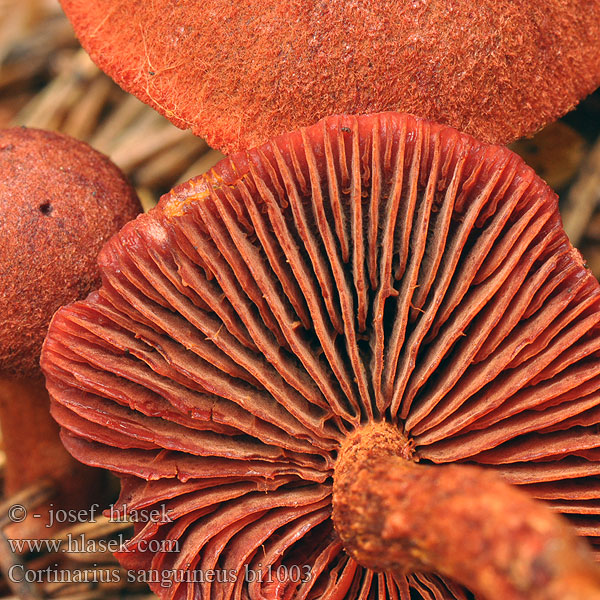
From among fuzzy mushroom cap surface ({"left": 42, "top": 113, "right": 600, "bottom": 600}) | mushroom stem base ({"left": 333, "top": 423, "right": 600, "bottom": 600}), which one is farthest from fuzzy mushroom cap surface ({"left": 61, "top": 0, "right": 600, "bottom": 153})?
mushroom stem base ({"left": 333, "top": 423, "right": 600, "bottom": 600})

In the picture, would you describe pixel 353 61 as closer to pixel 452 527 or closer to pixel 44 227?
pixel 44 227

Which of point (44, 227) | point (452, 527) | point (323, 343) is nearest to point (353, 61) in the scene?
point (323, 343)

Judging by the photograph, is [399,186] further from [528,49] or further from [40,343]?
[40,343]

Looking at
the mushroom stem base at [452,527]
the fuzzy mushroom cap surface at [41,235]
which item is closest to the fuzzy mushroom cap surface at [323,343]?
the mushroom stem base at [452,527]

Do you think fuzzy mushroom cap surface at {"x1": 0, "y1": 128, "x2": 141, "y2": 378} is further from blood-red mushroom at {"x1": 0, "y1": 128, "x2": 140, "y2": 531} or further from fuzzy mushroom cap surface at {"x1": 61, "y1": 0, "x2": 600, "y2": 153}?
fuzzy mushroom cap surface at {"x1": 61, "y1": 0, "x2": 600, "y2": 153}

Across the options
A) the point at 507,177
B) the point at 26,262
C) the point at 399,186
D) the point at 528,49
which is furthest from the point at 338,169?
the point at 26,262

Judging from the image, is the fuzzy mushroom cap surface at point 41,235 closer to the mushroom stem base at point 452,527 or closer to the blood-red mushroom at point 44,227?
the blood-red mushroom at point 44,227

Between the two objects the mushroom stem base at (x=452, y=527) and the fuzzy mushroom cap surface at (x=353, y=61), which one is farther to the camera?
the fuzzy mushroom cap surface at (x=353, y=61)

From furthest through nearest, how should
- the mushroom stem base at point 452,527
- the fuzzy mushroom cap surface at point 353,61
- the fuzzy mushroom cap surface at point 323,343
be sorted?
the fuzzy mushroom cap surface at point 353,61 → the fuzzy mushroom cap surface at point 323,343 → the mushroom stem base at point 452,527
